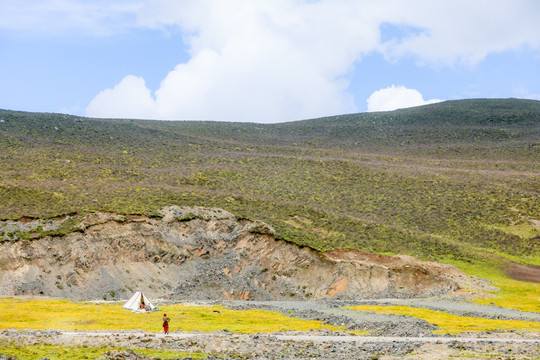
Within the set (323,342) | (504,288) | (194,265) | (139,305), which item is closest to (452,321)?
(323,342)

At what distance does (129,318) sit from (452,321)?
20434 millimetres

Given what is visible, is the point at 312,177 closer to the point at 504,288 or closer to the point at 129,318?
the point at 504,288

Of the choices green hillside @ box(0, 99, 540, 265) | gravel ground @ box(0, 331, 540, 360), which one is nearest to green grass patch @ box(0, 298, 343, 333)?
gravel ground @ box(0, 331, 540, 360)

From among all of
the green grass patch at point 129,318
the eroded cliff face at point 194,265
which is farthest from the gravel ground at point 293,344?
the eroded cliff face at point 194,265

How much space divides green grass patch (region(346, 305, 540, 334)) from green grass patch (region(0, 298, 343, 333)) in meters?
6.86

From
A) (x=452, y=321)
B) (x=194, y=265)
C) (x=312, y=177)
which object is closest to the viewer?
(x=452, y=321)

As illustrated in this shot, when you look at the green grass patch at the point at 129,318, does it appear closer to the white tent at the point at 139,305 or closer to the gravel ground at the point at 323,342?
the white tent at the point at 139,305

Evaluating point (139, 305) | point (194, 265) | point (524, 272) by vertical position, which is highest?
point (194, 265)

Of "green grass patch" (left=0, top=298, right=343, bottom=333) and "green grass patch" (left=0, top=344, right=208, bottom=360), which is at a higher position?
"green grass patch" (left=0, top=344, right=208, bottom=360)

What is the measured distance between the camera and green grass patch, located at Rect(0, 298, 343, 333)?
40.0 metres

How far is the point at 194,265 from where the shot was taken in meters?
62.1

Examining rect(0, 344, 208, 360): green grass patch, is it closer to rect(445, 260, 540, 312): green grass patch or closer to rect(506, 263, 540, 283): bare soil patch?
rect(445, 260, 540, 312): green grass patch

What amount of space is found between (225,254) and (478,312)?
2341cm

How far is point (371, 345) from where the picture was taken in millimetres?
34625
